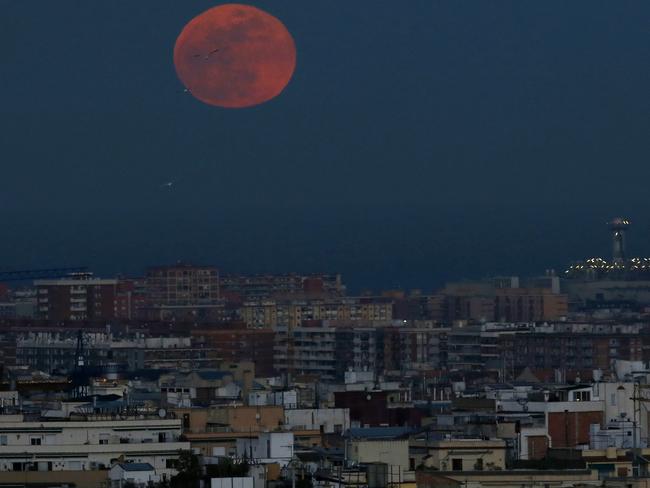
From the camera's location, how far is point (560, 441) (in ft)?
192

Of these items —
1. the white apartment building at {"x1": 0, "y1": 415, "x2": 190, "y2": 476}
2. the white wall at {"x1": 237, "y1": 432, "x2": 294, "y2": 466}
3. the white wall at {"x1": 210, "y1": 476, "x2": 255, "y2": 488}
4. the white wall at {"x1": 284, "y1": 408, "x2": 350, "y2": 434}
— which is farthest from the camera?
the white wall at {"x1": 284, "y1": 408, "x2": 350, "y2": 434}

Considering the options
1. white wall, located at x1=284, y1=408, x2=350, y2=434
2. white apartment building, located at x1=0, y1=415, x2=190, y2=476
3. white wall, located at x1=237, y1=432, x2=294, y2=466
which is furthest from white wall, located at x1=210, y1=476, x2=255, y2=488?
white wall, located at x1=284, y1=408, x2=350, y2=434

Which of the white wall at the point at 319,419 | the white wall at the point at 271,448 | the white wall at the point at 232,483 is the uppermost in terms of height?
the white wall at the point at 319,419

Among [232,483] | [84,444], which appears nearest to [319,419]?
[84,444]

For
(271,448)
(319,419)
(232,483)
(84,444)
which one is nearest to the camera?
(232,483)

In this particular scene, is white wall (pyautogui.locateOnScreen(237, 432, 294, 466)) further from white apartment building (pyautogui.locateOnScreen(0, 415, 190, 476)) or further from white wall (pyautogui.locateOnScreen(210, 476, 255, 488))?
white wall (pyautogui.locateOnScreen(210, 476, 255, 488))

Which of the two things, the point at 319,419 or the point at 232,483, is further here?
the point at 319,419

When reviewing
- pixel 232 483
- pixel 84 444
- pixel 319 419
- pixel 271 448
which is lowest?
pixel 232 483

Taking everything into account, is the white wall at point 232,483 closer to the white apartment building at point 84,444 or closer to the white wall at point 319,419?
the white apartment building at point 84,444

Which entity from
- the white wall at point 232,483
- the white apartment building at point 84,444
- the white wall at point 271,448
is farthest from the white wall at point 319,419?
the white wall at point 232,483

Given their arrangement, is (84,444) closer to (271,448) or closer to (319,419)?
(271,448)

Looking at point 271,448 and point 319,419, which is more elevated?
point 319,419

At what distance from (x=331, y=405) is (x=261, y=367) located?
88888 mm

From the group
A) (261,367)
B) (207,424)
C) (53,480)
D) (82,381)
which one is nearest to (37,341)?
(261,367)
